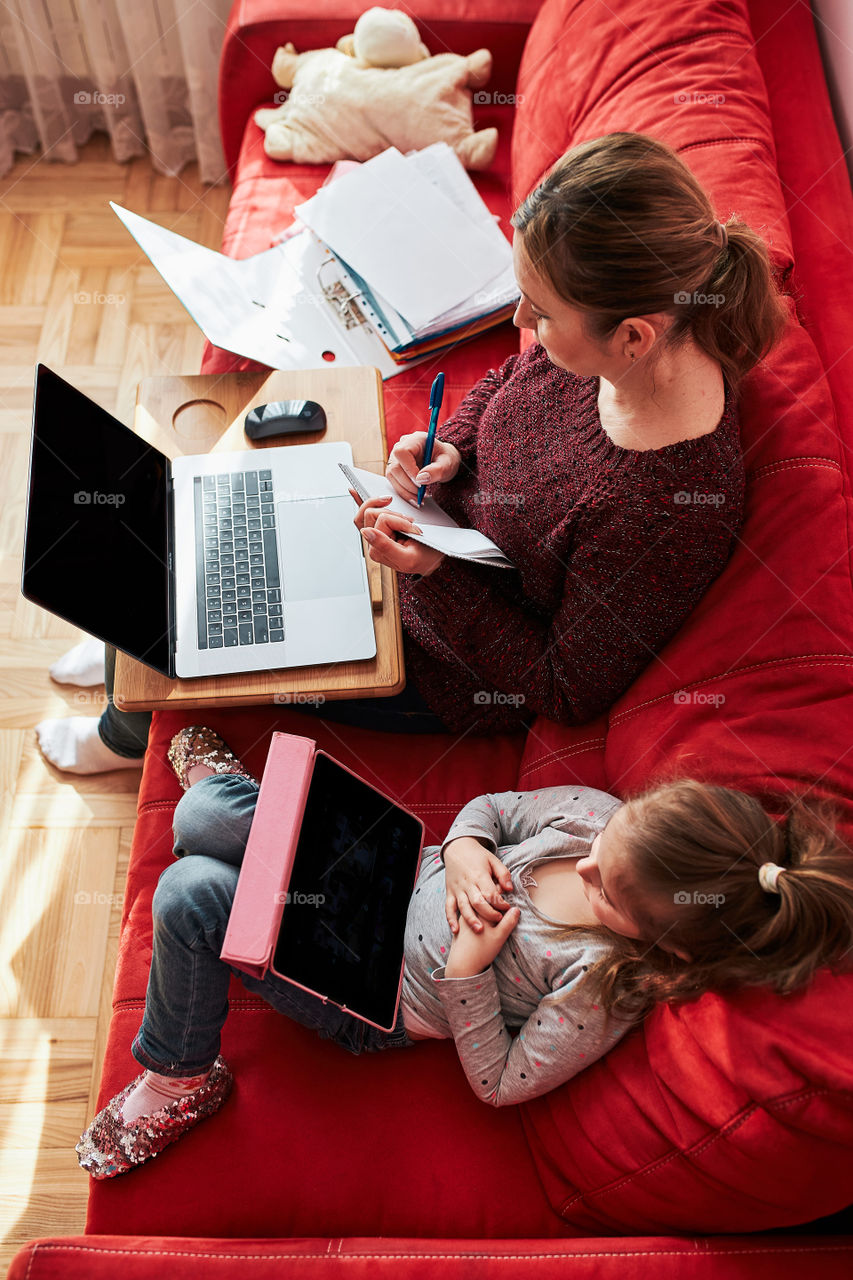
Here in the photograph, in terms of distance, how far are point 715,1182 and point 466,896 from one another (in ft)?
1.30

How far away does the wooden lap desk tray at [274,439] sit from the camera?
1234 millimetres

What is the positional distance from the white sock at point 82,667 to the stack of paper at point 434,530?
856mm

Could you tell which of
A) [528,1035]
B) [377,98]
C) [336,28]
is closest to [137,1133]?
[528,1035]

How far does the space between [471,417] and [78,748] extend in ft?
3.29

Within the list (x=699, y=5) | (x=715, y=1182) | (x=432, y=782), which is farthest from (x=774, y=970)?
(x=699, y=5)

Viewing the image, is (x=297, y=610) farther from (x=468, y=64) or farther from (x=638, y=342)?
(x=468, y=64)

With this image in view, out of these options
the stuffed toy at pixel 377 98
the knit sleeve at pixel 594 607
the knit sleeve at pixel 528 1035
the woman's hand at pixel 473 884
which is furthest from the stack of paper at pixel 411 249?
the knit sleeve at pixel 528 1035

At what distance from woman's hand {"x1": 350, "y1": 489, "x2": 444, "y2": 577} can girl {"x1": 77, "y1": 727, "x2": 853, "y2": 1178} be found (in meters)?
0.35

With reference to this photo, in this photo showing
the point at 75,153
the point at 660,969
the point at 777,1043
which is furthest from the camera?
the point at 75,153

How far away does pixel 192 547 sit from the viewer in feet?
4.37

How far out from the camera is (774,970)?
89 cm

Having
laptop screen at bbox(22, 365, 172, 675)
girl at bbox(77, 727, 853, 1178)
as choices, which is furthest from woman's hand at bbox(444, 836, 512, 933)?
laptop screen at bbox(22, 365, 172, 675)

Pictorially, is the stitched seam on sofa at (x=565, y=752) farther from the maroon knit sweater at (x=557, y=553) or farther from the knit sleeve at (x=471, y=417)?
the knit sleeve at (x=471, y=417)

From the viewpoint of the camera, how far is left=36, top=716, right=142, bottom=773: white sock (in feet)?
5.93
